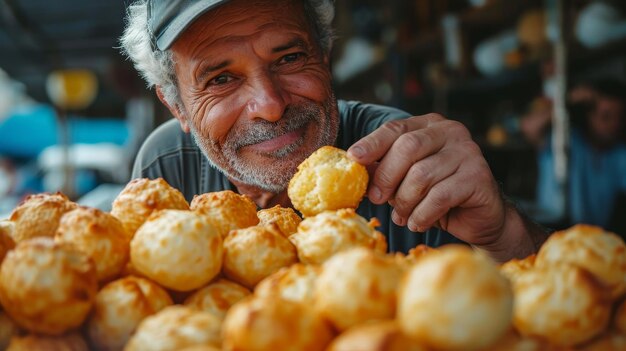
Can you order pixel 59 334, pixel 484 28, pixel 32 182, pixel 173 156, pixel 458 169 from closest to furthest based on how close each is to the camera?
pixel 59 334 < pixel 458 169 < pixel 173 156 < pixel 484 28 < pixel 32 182

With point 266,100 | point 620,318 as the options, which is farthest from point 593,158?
point 620,318

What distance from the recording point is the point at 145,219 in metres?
1.14

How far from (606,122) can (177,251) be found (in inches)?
166

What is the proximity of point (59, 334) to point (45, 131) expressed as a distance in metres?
13.0

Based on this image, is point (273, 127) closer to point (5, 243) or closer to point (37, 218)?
point (37, 218)

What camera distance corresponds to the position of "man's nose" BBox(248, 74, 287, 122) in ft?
6.42

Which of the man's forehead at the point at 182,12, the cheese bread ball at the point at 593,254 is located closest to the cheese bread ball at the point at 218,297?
the cheese bread ball at the point at 593,254

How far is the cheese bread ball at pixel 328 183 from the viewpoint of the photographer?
1280mm

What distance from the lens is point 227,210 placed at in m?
1.20

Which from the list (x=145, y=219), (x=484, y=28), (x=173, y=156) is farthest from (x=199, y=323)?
(x=484, y=28)

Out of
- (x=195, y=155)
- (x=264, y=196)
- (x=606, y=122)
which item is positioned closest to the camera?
(x=264, y=196)

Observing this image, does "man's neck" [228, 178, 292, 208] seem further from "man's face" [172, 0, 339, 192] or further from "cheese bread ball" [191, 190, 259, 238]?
"cheese bread ball" [191, 190, 259, 238]

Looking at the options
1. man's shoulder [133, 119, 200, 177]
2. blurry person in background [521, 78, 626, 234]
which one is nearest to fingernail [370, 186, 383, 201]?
man's shoulder [133, 119, 200, 177]

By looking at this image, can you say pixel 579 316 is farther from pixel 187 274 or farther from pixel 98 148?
pixel 98 148
